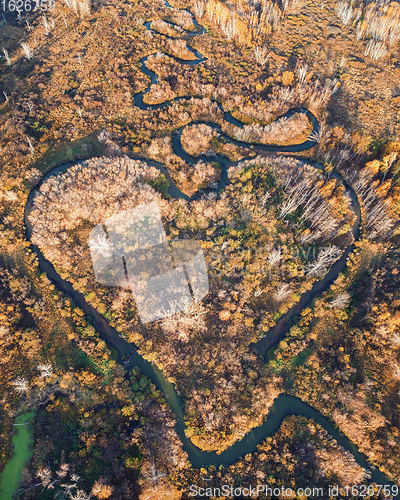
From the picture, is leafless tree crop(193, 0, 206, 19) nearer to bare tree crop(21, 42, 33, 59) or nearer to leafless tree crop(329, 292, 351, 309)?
bare tree crop(21, 42, 33, 59)

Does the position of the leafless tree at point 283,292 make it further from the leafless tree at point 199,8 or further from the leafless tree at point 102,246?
the leafless tree at point 199,8

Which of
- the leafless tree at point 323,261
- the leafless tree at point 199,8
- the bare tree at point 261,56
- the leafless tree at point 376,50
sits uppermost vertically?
the leafless tree at point 199,8

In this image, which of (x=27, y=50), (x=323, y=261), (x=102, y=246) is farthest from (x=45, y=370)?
(x=27, y=50)

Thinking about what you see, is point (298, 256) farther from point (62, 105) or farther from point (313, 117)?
point (62, 105)

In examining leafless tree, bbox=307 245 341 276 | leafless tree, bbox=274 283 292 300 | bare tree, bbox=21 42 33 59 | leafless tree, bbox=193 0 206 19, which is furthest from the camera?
leafless tree, bbox=193 0 206 19

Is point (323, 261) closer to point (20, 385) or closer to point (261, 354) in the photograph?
point (261, 354)

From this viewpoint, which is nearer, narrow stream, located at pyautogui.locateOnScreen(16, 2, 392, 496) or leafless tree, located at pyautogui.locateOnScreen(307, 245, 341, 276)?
narrow stream, located at pyautogui.locateOnScreen(16, 2, 392, 496)

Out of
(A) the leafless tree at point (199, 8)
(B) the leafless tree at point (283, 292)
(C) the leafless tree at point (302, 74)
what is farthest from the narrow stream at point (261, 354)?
(A) the leafless tree at point (199, 8)

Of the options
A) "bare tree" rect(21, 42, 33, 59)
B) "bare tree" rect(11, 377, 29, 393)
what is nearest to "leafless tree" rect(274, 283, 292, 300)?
"bare tree" rect(11, 377, 29, 393)

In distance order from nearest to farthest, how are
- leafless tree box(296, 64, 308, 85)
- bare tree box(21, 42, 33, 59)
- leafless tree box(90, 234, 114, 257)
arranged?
leafless tree box(90, 234, 114, 257) → leafless tree box(296, 64, 308, 85) → bare tree box(21, 42, 33, 59)

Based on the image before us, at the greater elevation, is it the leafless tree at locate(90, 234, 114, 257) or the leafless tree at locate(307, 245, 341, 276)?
the leafless tree at locate(90, 234, 114, 257)

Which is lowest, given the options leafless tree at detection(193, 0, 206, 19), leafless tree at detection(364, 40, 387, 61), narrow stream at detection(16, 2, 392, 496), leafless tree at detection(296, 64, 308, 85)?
narrow stream at detection(16, 2, 392, 496)

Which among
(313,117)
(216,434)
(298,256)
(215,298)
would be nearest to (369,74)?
(313,117)
